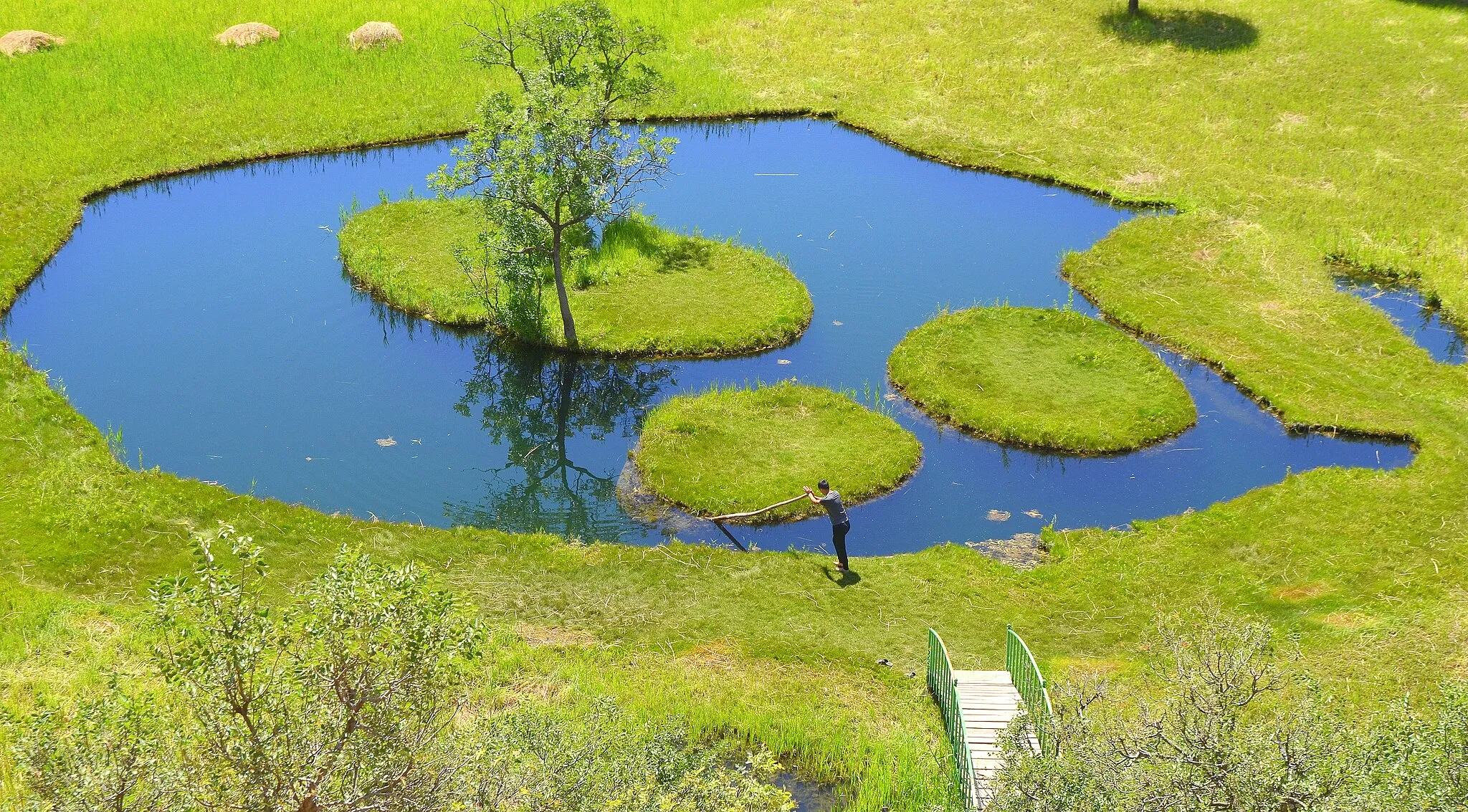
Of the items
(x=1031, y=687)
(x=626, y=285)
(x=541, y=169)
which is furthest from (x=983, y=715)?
(x=626, y=285)

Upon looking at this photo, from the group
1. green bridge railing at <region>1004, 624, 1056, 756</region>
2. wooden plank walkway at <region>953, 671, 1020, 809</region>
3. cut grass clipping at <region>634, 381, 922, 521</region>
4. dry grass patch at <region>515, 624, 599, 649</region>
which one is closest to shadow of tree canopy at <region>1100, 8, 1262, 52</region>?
cut grass clipping at <region>634, 381, 922, 521</region>

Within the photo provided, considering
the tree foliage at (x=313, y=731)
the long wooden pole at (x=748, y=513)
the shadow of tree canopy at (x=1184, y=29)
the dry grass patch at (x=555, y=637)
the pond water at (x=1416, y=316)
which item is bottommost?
the dry grass patch at (x=555, y=637)

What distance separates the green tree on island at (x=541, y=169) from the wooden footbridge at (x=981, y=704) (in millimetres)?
18754

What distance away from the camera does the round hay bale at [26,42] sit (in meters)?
53.8

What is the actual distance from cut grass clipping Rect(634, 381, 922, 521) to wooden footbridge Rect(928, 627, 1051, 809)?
8.18 meters

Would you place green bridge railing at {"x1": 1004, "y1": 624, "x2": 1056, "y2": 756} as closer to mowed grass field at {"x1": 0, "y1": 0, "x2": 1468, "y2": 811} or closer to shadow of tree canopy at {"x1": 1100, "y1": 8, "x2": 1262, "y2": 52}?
mowed grass field at {"x1": 0, "y1": 0, "x2": 1468, "y2": 811}

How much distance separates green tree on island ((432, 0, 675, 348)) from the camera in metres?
33.5

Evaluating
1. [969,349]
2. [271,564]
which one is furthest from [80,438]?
[969,349]

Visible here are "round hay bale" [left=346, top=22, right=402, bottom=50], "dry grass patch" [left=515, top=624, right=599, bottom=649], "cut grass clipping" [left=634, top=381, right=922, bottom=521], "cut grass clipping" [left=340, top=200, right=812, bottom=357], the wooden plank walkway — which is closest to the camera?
the wooden plank walkway

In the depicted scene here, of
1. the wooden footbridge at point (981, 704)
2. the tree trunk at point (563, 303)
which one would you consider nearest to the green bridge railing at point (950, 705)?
the wooden footbridge at point (981, 704)

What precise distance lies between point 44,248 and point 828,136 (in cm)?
3278

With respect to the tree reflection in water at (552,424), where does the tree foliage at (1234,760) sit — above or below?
above

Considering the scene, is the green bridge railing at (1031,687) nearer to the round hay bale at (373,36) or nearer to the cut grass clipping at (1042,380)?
the cut grass clipping at (1042,380)

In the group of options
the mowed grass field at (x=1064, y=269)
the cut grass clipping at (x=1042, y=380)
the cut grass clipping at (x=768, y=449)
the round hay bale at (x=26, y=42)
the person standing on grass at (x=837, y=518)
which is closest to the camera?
the mowed grass field at (x=1064, y=269)
